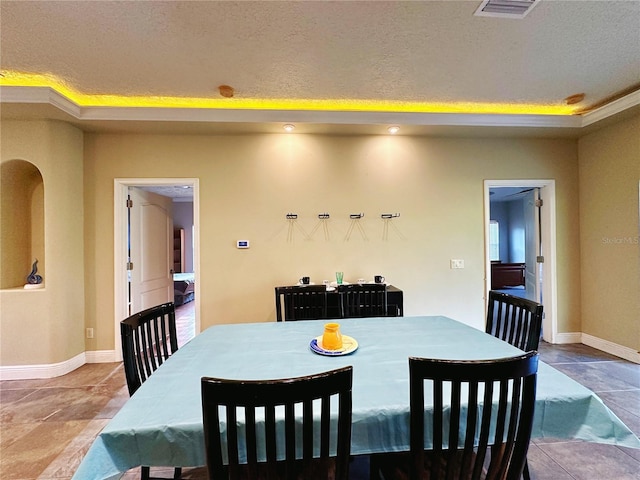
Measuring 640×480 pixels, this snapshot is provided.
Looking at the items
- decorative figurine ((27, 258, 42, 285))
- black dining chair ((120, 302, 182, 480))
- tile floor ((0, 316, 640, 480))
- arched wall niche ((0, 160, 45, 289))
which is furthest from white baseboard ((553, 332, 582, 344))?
arched wall niche ((0, 160, 45, 289))

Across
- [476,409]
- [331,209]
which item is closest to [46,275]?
[331,209]

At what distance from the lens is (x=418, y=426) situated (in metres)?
0.96

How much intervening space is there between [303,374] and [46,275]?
3.22 metres

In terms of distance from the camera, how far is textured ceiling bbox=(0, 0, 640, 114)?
1894 millimetres

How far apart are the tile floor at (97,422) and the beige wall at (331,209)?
2.14 ft

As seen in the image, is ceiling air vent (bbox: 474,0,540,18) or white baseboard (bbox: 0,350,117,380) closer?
ceiling air vent (bbox: 474,0,540,18)

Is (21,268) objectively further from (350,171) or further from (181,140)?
(350,171)

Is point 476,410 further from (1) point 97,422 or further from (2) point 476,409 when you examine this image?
(1) point 97,422

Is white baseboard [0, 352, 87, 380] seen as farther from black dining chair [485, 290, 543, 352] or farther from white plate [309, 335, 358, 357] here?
black dining chair [485, 290, 543, 352]

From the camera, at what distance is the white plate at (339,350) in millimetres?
1546

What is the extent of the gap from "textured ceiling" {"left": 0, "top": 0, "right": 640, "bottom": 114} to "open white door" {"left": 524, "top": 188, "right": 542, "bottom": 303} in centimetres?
144

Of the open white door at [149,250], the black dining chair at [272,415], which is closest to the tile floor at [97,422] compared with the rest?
the open white door at [149,250]

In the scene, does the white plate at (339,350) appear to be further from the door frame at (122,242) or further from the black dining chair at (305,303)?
the door frame at (122,242)

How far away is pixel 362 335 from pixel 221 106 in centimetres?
278
